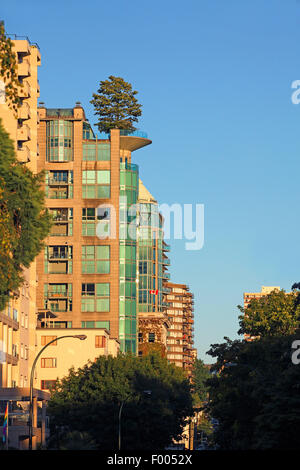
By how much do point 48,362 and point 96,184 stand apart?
31.1 m

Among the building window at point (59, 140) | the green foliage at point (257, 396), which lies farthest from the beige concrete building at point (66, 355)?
the green foliage at point (257, 396)

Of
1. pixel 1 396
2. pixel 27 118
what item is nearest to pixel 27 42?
pixel 27 118

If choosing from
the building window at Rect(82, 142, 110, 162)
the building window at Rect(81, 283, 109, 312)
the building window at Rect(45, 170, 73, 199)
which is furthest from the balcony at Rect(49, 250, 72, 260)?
the building window at Rect(82, 142, 110, 162)

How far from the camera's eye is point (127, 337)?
14250 cm

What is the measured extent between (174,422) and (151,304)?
81.8m

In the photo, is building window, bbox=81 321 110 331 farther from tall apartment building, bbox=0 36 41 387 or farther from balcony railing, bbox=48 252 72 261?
tall apartment building, bbox=0 36 41 387

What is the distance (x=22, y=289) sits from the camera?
88562mm

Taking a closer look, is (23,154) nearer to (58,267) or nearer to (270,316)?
(270,316)

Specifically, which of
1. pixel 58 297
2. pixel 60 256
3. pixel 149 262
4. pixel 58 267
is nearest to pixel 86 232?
pixel 60 256

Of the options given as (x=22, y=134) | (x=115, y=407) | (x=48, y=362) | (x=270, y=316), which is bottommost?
(x=115, y=407)

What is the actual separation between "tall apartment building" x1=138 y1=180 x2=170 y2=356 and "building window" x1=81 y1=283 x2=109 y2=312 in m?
21.3

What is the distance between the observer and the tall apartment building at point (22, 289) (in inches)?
3241

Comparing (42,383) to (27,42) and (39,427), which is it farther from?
(27,42)

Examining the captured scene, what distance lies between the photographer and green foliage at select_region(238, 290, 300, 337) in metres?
102
